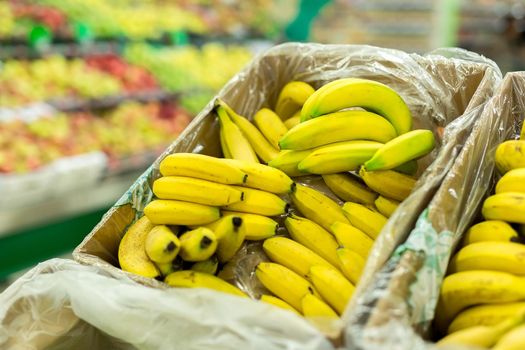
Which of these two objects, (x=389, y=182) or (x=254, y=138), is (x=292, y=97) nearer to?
(x=254, y=138)

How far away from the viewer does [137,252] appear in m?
1.24

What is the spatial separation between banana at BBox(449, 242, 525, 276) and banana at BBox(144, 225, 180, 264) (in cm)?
53

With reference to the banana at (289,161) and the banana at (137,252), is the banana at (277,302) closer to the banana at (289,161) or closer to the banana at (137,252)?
the banana at (137,252)

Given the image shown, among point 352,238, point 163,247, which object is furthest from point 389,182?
point 163,247

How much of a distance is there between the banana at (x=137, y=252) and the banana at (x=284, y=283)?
213 millimetres

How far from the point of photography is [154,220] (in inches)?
48.5

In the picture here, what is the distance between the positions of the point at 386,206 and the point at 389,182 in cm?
5

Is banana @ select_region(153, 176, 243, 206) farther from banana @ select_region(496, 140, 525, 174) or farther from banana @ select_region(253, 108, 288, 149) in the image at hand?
banana @ select_region(496, 140, 525, 174)

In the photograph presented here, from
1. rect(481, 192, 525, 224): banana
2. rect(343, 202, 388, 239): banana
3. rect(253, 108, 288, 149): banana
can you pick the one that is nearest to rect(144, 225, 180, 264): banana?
rect(343, 202, 388, 239): banana

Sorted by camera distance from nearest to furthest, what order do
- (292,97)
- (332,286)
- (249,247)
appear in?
(332,286)
(249,247)
(292,97)

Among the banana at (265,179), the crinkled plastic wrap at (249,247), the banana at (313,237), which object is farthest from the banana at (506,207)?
the banana at (265,179)

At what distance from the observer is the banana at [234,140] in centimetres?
144

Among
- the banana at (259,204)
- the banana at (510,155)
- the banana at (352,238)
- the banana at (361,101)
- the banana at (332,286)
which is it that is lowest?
the banana at (332,286)

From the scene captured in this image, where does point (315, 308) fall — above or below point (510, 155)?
below
